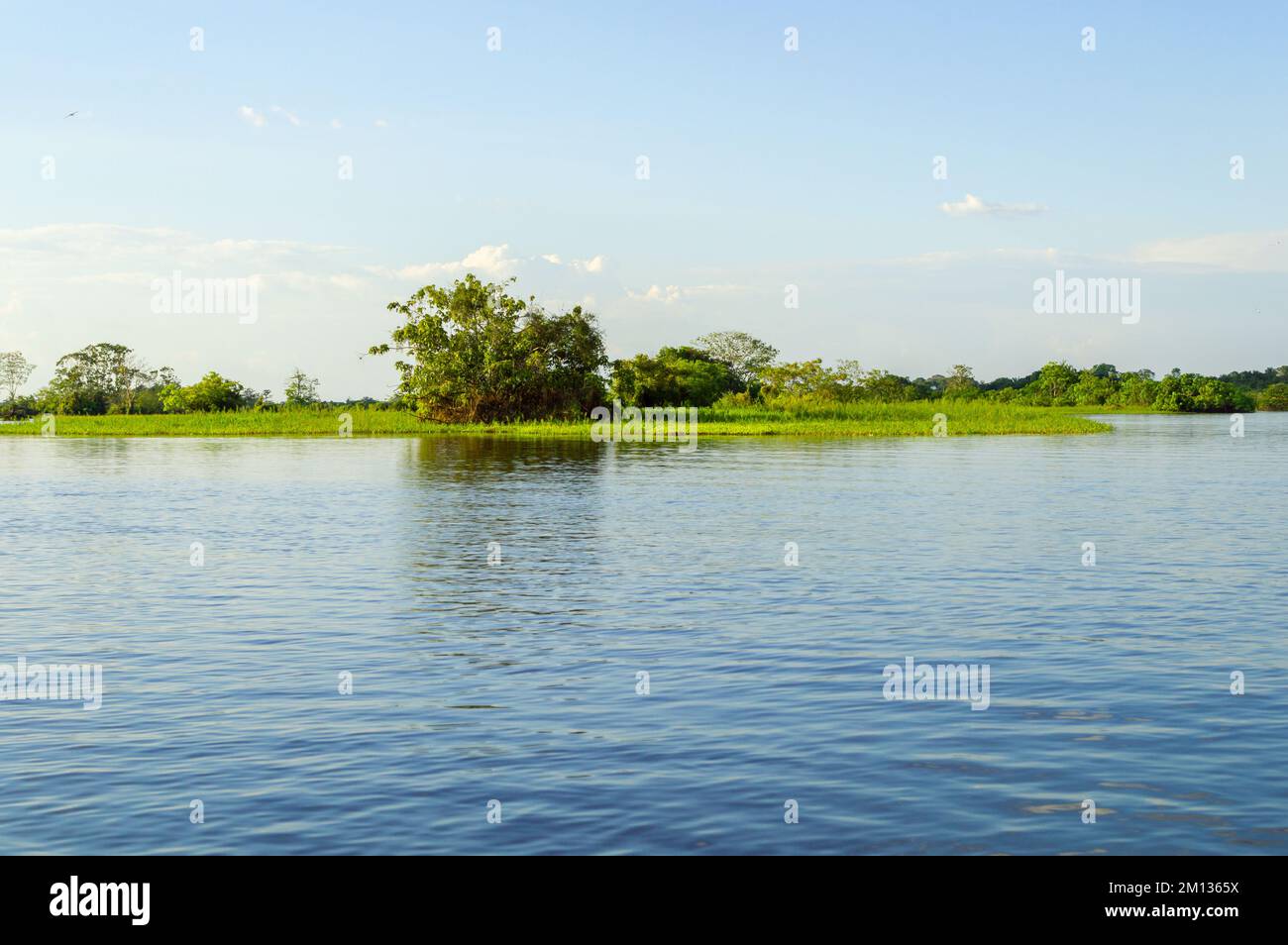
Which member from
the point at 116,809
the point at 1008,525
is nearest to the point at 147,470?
the point at 1008,525

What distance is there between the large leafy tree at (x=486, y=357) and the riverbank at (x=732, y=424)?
2295mm

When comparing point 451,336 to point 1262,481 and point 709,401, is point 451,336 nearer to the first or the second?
point 709,401

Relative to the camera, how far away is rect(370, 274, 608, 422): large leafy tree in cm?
10712

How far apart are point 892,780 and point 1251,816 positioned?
3.22m

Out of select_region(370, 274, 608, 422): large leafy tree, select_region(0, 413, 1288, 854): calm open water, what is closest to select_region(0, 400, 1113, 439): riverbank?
select_region(370, 274, 608, 422): large leafy tree

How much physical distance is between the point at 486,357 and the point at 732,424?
907 inches

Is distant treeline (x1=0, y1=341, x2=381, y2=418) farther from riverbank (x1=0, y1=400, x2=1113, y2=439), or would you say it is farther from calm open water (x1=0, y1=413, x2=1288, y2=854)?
calm open water (x1=0, y1=413, x2=1288, y2=854)

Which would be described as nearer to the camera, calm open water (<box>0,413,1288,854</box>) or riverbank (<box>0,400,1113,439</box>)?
calm open water (<box>0,413,1288,854</box>)

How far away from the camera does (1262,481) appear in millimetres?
54719

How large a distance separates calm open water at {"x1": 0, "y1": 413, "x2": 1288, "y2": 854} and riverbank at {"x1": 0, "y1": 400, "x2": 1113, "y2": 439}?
222 ft

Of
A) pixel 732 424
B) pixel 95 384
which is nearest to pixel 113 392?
pixel 95 384

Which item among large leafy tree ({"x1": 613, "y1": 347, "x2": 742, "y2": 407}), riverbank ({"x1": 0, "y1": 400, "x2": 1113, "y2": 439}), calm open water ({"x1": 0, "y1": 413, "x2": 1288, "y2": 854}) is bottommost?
calm open water ({"x1": 0, "y1": 413, "x2": 1288, "y2": 854})

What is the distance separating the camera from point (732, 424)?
373ft

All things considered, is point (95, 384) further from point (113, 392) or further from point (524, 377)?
point (524, 377)
